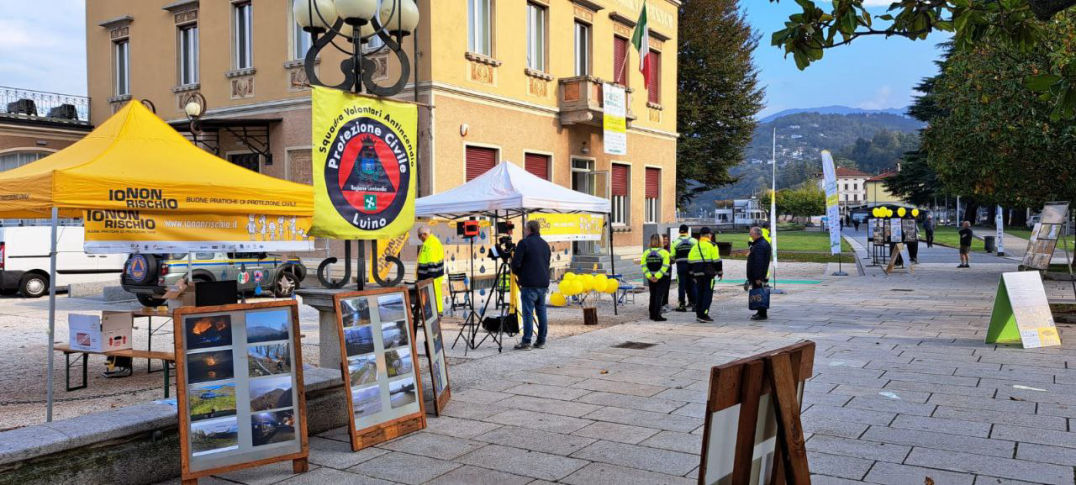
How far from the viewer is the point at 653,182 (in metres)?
27.9

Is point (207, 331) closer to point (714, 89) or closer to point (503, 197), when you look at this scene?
point (503, 197)

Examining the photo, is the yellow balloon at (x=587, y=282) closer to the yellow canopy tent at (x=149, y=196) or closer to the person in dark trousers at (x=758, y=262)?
the person in dark trousers at (x=758, y=262)

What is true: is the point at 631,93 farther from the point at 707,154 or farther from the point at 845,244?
the point at 845,244

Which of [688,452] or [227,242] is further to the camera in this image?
[227,242]

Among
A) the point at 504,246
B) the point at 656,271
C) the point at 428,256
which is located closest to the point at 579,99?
the point at 656,271

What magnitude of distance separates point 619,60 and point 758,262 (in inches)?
527

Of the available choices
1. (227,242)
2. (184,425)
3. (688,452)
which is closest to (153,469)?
(184,425)

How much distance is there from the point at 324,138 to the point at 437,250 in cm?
731

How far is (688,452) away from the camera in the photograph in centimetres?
559

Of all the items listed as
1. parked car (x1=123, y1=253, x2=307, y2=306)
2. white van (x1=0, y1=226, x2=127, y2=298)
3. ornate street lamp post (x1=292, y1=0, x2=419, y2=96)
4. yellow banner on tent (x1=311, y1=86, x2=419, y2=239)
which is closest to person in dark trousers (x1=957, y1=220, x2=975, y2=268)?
parked car (x1=123, y1=253, x2=307, y2=306)

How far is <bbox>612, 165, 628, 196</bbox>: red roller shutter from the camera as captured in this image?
25.4 metres

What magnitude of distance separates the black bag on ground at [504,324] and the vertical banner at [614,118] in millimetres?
A: 12184

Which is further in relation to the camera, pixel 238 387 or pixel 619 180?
pixel 619 180

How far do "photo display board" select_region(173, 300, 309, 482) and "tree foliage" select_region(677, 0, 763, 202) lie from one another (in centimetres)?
3234
